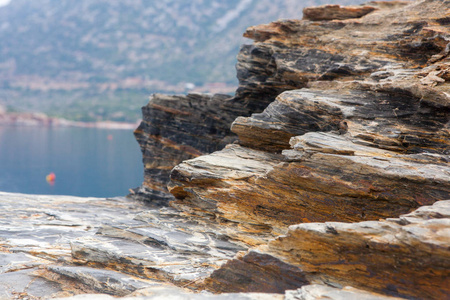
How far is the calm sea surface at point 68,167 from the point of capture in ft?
355

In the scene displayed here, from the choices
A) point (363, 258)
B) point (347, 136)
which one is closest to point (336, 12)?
point (347, 136)

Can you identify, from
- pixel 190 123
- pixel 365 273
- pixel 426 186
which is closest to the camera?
pixel 365 273

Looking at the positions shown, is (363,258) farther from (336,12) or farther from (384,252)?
(336,12)

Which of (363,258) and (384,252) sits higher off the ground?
(384,252)

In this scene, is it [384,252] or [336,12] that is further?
[336,12]

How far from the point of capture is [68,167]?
137 m

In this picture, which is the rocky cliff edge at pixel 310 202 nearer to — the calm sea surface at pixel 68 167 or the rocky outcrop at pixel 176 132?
the rocky outcrop at pixel 176 132

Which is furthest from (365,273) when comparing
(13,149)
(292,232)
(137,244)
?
(13,149)

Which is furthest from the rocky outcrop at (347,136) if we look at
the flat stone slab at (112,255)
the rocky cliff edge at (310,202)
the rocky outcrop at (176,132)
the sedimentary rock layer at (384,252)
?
the rocky outcrop at (176,132)

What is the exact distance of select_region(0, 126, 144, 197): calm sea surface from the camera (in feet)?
355

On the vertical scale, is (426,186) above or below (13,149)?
above

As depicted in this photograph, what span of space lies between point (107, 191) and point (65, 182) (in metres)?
17.8

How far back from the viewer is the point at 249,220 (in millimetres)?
20781

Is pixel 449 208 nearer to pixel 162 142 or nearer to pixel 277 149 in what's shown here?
pixel 277 149
